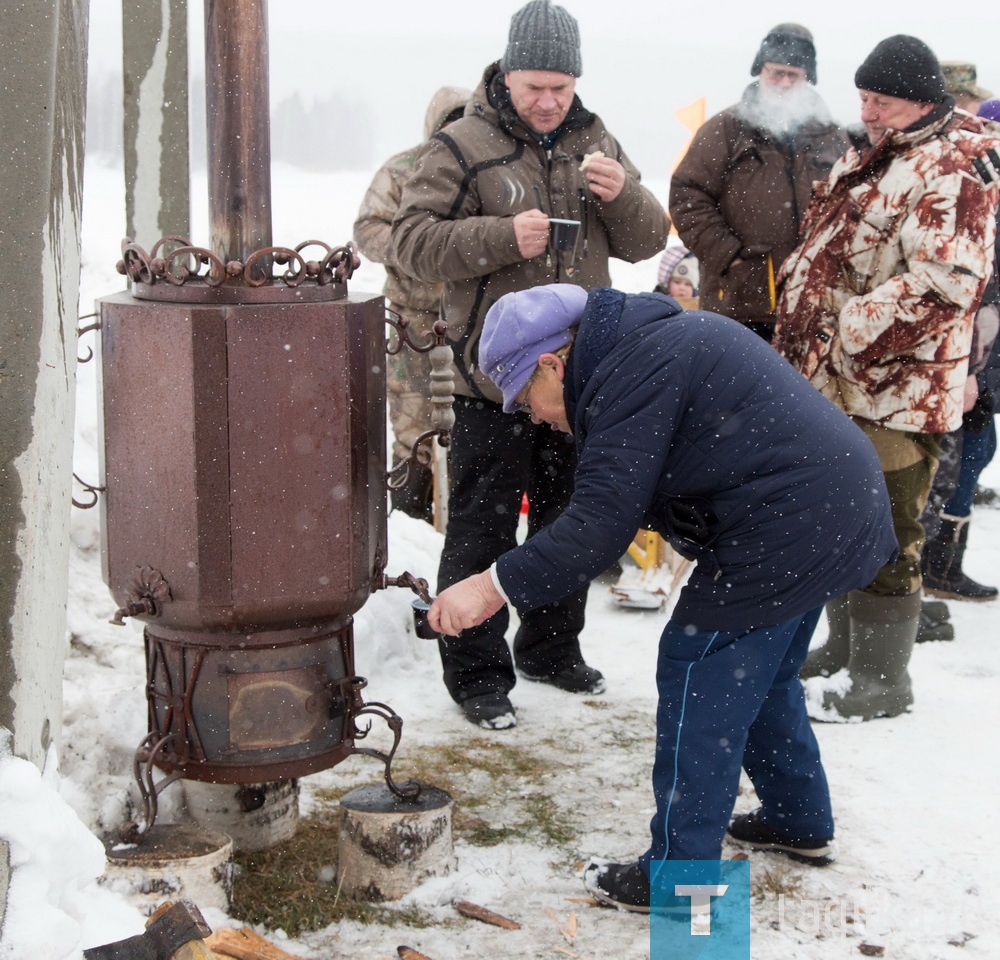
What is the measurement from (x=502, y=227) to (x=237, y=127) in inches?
42.0

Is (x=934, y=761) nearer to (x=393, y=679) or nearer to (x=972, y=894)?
(x=972, y=894)

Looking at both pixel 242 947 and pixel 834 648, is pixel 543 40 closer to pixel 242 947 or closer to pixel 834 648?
pixel 834 648

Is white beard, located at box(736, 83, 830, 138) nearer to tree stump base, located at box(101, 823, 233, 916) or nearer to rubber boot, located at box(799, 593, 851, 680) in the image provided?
rubber boot, located at box(799, 593, 851, 680)

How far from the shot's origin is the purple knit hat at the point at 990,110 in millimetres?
5613

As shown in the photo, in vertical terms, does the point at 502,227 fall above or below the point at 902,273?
above

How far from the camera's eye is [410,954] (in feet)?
9.36

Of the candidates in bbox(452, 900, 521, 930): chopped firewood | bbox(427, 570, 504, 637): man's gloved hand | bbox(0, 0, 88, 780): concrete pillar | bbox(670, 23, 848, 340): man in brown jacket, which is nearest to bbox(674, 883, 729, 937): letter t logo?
bbox(452, 900, 521, 930): chopped firewood

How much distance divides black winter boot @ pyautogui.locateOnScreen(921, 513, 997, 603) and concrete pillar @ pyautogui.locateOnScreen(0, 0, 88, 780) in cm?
438

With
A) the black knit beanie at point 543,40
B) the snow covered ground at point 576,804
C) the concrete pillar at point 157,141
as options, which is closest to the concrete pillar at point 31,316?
the snow covered ground at point 576,804

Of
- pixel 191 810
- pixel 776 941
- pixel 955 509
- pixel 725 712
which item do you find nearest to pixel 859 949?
pixel 776 941

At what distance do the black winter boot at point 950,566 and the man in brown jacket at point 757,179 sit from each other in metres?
1.44

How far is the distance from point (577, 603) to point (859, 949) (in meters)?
1.84

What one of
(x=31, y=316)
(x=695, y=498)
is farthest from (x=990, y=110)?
(x=31, y=316)

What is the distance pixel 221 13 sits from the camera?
2.96m
